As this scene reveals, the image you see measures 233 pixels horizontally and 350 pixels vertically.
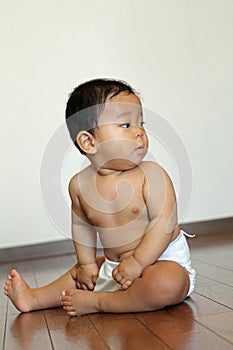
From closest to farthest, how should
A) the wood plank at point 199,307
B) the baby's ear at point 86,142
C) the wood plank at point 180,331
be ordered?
the wood plank at point 180,331 → the wood plank at point 199,307 → the baby's ear at point 86,142

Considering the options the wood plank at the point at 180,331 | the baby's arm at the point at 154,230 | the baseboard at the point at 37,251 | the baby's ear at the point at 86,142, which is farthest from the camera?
the baseboard at the point at 37,251

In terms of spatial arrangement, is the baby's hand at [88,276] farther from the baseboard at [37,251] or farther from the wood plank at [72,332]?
the baseboard at [37,251]

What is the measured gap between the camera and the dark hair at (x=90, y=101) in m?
1.25

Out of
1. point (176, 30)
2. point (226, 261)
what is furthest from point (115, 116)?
point (176, 30)

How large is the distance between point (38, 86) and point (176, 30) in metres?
0.77

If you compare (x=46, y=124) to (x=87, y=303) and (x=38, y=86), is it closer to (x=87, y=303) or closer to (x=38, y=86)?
(x=38, y=86)

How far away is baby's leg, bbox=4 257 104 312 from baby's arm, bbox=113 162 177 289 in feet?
0.65

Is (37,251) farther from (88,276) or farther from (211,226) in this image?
(88,276)

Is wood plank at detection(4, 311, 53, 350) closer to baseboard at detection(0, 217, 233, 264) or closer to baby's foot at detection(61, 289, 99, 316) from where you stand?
baby's foot at detection(61, 289, 99, 316)

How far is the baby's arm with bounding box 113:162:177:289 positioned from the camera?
3.85 ft

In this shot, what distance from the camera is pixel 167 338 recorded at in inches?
35.4

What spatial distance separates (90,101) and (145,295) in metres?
0.43

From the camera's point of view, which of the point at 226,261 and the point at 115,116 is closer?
the point at 115,116

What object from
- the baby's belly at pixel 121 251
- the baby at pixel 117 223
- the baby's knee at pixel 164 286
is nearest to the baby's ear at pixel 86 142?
the baby at pixel 117 223
